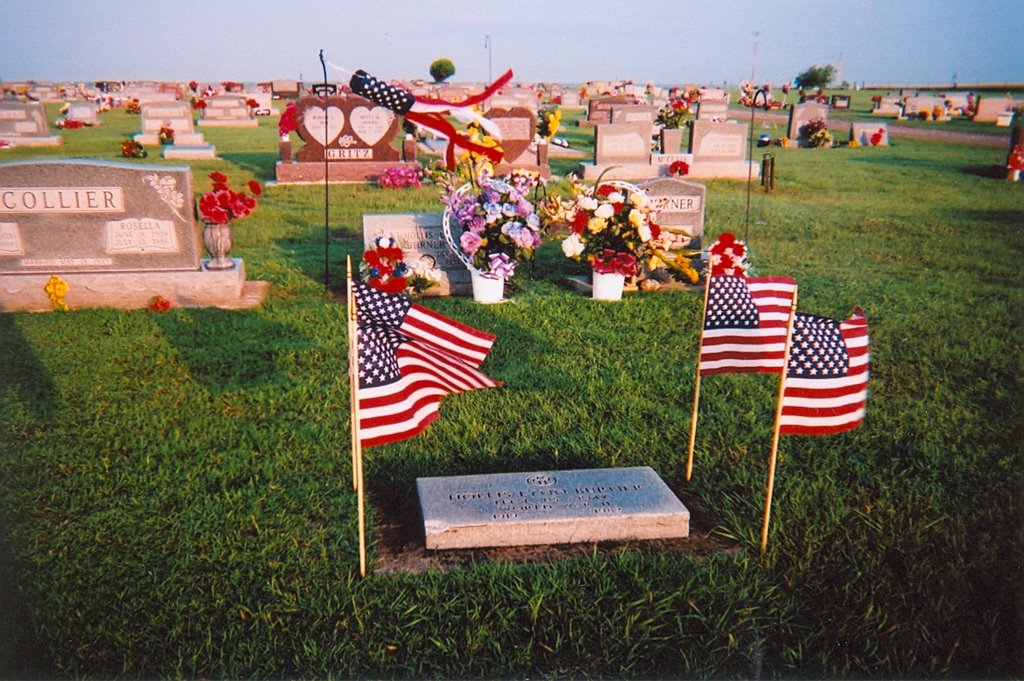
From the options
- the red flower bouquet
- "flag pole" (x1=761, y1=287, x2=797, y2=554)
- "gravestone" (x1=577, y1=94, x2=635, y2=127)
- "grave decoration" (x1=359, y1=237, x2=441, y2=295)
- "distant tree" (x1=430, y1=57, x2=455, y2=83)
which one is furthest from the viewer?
"distant tree" (x1=430, y1=57, x2=455, y2=83)

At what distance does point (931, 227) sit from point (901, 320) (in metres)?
6.58

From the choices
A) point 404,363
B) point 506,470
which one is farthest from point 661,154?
point 404,363

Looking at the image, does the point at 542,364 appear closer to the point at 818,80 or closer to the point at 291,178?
the point at 291,178

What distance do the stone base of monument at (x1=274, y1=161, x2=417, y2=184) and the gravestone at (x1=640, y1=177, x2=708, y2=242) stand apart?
29.2ft

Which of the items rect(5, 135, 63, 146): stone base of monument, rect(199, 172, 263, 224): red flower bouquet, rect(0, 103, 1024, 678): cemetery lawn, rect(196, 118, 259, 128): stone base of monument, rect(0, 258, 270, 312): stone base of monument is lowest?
rect(0, 103, 1024, 678): cemetery lawn

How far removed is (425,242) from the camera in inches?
387

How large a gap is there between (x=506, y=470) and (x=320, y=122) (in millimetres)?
14129

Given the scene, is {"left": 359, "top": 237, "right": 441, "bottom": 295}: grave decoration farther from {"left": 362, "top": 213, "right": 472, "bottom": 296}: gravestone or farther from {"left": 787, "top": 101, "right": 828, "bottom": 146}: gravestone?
{"left": 787, "top": 101, "right": 828, "bottom": 146}: gravestone

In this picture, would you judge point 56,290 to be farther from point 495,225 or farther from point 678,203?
point 678,203

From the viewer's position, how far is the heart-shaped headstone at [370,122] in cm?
1748

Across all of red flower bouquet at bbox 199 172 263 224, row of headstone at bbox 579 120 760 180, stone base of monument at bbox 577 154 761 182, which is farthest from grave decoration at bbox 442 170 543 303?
row of headstone at bbox 579 120 760 180

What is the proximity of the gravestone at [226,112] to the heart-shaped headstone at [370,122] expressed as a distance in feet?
63.7

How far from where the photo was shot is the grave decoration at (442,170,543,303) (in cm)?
912

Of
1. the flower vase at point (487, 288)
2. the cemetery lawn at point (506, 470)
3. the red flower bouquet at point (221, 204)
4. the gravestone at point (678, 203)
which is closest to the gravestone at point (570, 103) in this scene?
the gravestone at point (678, 203)
